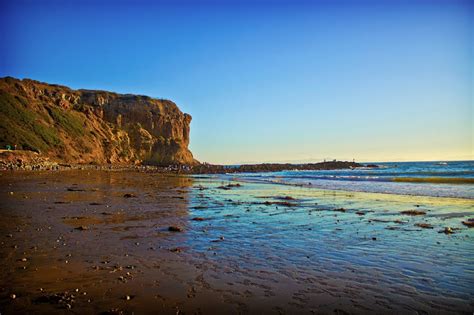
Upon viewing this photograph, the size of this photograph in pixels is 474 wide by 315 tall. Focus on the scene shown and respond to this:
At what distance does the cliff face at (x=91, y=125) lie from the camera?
6750cm

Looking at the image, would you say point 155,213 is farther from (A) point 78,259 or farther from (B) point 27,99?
(B) point 27,99

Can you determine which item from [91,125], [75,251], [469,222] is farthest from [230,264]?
[91,125]

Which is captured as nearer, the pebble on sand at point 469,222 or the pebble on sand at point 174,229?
the pebble on sand at point 174,229

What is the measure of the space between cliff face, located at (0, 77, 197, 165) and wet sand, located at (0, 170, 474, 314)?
2447 inches

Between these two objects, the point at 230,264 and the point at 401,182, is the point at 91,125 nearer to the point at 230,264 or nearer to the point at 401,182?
the point at 401,182

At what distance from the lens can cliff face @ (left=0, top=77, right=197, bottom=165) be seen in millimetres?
67500

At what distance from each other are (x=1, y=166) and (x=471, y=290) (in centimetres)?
5336

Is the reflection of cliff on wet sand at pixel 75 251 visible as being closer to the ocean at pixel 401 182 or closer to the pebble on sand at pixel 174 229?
the pebble on sand at pixel 174 229

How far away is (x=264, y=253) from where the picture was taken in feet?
27.8

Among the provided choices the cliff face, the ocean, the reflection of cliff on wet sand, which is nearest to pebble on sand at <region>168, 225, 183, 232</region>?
the reflection of cliff on wet sand

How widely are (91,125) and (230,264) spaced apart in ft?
311

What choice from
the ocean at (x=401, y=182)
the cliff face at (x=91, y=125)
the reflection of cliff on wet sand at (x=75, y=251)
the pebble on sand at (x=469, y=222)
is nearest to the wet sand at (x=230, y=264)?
the reflection of cliff on wet sand at (x=75, y=251)

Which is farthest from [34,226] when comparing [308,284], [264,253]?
[308,284]

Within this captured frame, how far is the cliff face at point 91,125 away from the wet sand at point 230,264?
204 feet
